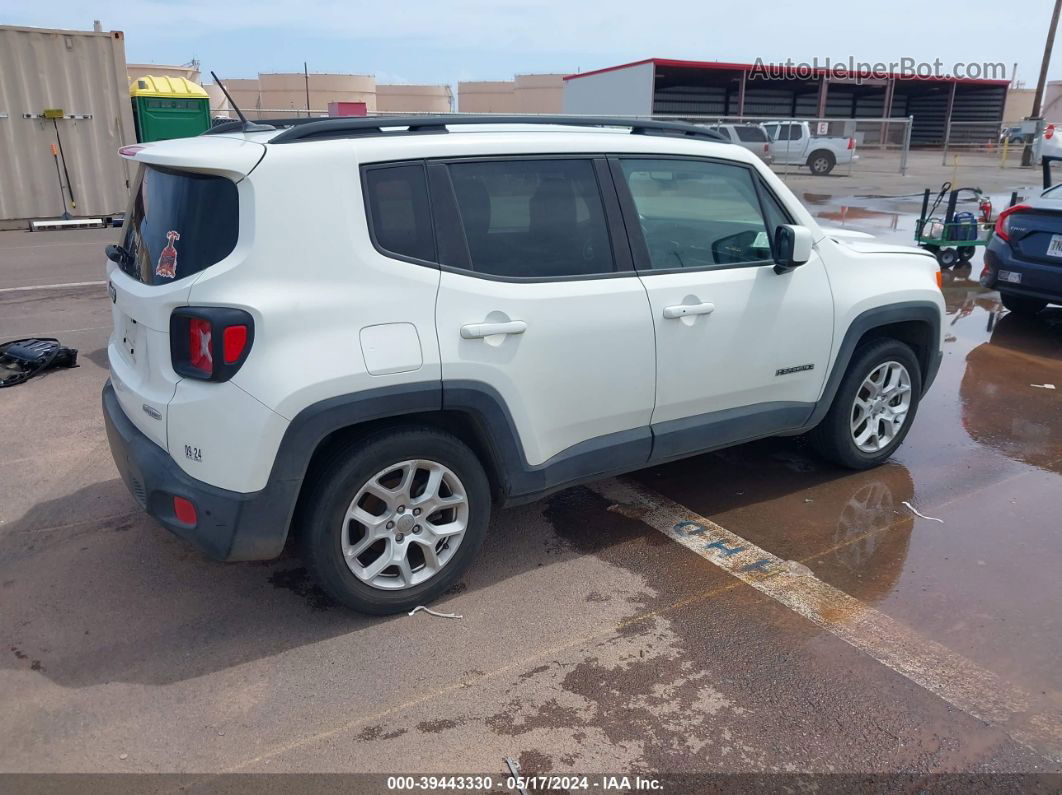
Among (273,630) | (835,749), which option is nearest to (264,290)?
(273,630)

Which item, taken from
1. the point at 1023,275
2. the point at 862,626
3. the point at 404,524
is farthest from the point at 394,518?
the point at 1023,275

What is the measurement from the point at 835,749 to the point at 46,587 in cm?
325

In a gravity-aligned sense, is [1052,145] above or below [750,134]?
above

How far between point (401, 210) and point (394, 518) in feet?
3.94

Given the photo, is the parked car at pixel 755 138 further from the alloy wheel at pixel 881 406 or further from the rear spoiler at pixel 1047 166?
the alloy wheel at pixel 881 406

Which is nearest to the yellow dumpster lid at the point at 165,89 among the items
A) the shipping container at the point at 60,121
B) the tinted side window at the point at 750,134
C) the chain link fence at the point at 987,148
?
the shipping container at the point at 60,121

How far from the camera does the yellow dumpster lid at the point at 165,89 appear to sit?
51.8ft

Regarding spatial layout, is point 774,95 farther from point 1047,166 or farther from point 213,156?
point 213,156

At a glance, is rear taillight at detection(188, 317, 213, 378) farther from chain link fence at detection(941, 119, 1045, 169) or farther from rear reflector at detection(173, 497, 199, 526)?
chain link fence at detection(941, 119, 1045, 169)

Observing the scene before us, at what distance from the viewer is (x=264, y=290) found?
2969mm

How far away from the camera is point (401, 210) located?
3.27 meters

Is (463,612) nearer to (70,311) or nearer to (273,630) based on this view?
(273,630)

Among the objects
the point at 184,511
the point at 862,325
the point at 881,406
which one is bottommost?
the point at 881,406

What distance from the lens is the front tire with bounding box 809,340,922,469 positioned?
4.69m
